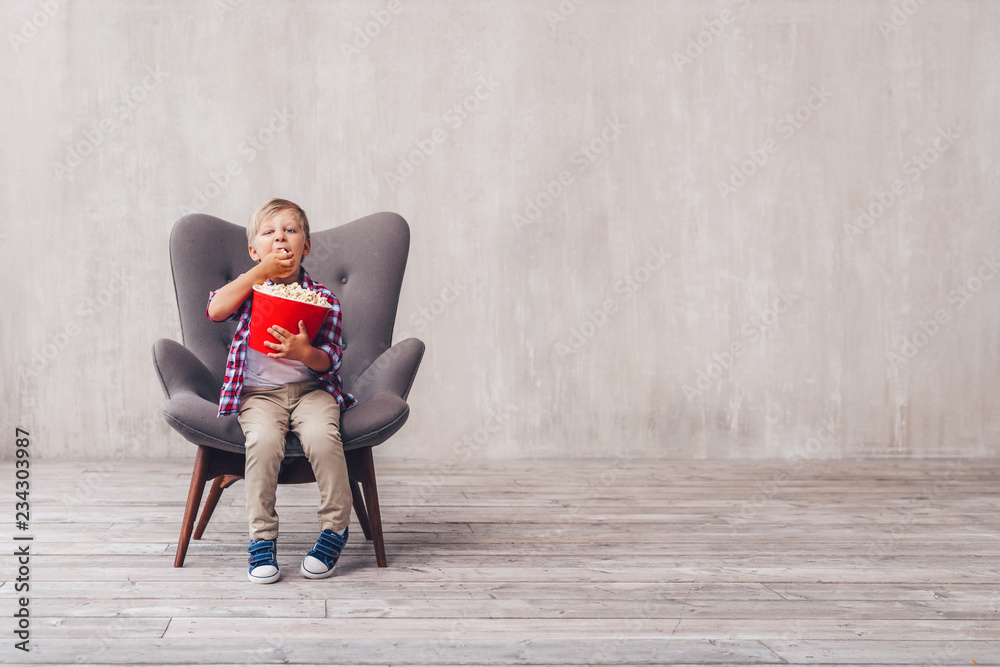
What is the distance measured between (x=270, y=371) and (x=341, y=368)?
0.99ft

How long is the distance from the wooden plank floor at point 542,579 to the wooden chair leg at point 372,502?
6 centimetres

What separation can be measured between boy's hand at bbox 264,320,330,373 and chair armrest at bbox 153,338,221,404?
0.86 feet

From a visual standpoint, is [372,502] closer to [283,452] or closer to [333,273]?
[283,452]

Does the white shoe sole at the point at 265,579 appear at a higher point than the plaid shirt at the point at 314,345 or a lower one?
lower

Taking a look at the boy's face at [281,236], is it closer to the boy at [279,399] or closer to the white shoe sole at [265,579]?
the boy at [279,399]

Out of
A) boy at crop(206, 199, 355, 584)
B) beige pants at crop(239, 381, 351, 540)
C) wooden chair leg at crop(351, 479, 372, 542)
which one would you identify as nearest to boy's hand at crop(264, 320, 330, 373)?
boy at crop(206, 199, 355, 584)

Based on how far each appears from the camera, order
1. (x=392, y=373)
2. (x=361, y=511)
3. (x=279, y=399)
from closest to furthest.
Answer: (x=279, y=399) < (x=392, y=373) < (x=361, y=511)

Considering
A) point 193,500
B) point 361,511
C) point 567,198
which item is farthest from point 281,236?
point 567,198

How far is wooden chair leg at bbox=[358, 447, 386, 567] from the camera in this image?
179 centimetres

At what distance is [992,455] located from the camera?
346 centimetres

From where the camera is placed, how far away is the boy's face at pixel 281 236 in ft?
5.80

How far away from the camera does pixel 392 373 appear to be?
1902 millimetres

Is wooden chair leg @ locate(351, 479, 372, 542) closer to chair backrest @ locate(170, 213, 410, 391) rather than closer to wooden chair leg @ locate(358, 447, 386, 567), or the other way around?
wooden chair leg @ locate(358, 447, 386, 567)

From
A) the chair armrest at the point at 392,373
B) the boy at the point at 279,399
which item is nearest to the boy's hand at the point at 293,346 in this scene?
the boy at the point at 279,399
